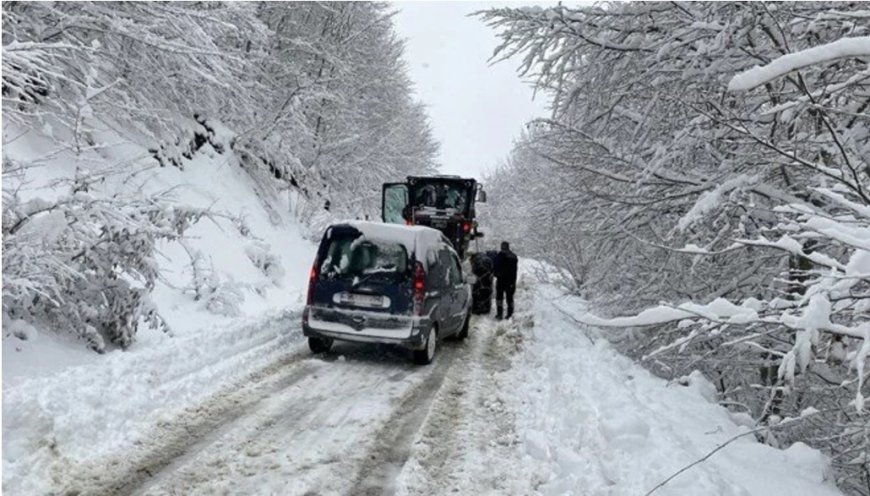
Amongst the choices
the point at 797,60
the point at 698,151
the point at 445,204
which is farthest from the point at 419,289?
the point at 445,204

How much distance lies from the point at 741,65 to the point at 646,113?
110cm

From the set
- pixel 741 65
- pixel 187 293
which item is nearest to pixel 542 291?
pixel 187 293

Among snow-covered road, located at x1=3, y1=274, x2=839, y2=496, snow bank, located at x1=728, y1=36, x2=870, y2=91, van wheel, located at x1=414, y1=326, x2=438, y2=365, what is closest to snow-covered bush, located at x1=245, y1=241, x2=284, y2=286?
snow-covered road, located at x1=3, y1=274, x2=839, y2=496

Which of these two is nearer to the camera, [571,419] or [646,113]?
[571,419]

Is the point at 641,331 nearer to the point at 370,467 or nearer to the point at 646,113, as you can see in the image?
the point at 646,113

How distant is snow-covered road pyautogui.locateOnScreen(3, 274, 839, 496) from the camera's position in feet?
14.7

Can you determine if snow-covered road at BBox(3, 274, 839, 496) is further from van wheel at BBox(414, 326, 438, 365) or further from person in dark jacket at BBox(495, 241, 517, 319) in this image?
person in dark jacket at BBox(495, 241, 517, 319)

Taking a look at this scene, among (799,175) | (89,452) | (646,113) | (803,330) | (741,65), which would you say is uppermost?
(741,65)

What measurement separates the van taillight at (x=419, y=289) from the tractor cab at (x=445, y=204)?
10137mm

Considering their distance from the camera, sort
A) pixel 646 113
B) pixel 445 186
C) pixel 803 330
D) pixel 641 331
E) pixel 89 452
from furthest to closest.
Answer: pixel 445 186 < pixel 641 331 < pixel 646 113 < pixel 89 452 < pixel 803 330

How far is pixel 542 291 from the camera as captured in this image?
20641 millimetres

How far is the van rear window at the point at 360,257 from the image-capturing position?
8898mm

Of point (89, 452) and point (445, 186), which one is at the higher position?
point (445, 186)

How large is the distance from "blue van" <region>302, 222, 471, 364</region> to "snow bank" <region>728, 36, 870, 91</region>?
7238 millimetres
